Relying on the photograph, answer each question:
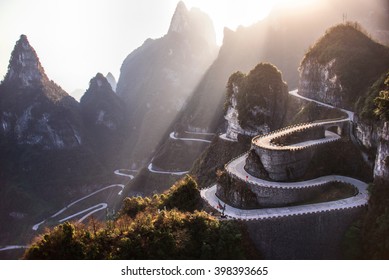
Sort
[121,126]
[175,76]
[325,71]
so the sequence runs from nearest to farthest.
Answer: [325,71] < [121,126] < [175,76]

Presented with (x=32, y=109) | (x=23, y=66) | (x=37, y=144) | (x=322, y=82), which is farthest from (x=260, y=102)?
(x=23, y=66)

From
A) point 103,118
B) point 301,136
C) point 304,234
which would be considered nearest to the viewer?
point 304,234

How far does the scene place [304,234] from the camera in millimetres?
36344

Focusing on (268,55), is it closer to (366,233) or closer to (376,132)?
(376,132)

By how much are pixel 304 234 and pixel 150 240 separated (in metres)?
14.6

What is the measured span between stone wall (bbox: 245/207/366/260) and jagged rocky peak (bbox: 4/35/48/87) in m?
132

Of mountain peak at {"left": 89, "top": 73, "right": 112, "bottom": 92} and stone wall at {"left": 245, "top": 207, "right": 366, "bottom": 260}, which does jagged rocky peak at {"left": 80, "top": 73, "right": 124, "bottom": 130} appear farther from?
stone wall at {"left": 245, "top": 207, "right": 366, "bottom": 260}

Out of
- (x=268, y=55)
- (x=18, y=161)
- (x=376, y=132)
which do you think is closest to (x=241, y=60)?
(x=268, y=55)

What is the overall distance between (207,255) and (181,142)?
246ft

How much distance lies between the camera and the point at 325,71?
210 ft

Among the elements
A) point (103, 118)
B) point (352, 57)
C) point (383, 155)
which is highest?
point (352, 57)

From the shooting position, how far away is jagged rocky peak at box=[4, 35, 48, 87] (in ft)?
475

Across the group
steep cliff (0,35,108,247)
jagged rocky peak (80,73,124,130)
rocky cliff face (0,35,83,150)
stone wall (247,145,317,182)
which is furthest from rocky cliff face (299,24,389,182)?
jagged rocky peak (80,73,124,130)

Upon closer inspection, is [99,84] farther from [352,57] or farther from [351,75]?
[351,75]
